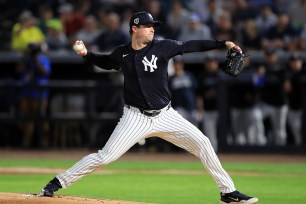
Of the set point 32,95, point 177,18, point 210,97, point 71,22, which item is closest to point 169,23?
point 177,18

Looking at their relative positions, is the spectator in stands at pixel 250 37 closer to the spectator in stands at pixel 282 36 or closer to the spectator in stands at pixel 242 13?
the spectator in stands at pixel 282 36

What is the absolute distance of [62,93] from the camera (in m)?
16.6

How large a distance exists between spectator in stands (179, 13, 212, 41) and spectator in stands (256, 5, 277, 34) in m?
1.05

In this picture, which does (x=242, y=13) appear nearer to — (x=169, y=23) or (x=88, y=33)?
(x=169, y=23)

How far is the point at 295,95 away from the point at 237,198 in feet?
26.7

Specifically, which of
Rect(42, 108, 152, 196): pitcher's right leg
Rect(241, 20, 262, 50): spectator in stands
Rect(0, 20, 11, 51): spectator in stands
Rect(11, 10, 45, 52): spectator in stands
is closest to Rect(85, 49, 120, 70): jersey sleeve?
Rect(42, 108, 152, 196): pitcher's right leg

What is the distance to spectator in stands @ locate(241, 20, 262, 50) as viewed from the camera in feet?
52.8

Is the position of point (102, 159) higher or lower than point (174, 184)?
higher

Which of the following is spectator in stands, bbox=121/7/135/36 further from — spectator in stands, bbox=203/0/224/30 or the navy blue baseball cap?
the navy blue baseball cap

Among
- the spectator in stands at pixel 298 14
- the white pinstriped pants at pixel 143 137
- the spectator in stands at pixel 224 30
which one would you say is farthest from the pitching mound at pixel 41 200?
the spectator in stands at pixel 298 14

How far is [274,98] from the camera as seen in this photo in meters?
15.5

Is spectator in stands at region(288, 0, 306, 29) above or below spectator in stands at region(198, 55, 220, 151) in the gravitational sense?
above

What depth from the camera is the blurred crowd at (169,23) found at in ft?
52.9

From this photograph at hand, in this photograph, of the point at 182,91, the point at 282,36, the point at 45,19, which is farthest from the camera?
the point at 45,19
